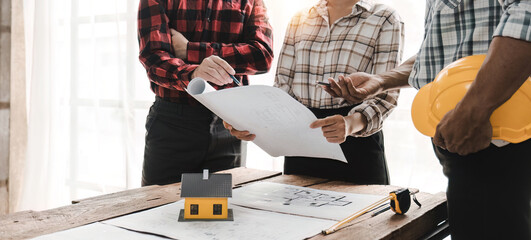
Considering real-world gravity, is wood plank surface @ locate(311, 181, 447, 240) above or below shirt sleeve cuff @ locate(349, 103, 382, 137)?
below

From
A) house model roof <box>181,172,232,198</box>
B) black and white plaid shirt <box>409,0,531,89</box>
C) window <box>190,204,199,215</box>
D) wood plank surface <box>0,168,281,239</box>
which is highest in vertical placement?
black and white plaid shirt <box>409,0,531,89</box>

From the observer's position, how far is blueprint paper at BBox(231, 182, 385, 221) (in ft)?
3.22

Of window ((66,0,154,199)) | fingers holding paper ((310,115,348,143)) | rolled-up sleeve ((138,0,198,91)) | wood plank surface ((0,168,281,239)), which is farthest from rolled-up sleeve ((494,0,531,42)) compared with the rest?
window ((66,0,154,199))

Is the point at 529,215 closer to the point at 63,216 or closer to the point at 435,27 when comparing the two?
the point at 435,27

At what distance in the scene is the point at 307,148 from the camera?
4.05ft

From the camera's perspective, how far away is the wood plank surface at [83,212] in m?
0.86

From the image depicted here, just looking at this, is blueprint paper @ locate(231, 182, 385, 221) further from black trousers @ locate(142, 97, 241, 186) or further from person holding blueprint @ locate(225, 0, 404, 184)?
black trousers @ locate(142, 97, 241, 186)

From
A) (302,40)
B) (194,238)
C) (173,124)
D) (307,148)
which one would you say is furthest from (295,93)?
(194,238)

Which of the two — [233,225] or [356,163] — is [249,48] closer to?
[356,163]

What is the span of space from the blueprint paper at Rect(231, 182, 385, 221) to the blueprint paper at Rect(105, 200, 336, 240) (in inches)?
1.9

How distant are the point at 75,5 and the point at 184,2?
5.74ft

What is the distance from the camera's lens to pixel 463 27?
0.88 m

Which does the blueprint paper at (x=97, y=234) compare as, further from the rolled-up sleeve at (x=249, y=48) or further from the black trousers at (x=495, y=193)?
the rolled-up sleeve at (x=249, y=48)

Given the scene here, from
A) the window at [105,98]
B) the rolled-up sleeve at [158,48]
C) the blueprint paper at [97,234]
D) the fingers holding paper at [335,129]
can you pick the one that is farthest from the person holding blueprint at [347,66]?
the window at [105,98]
